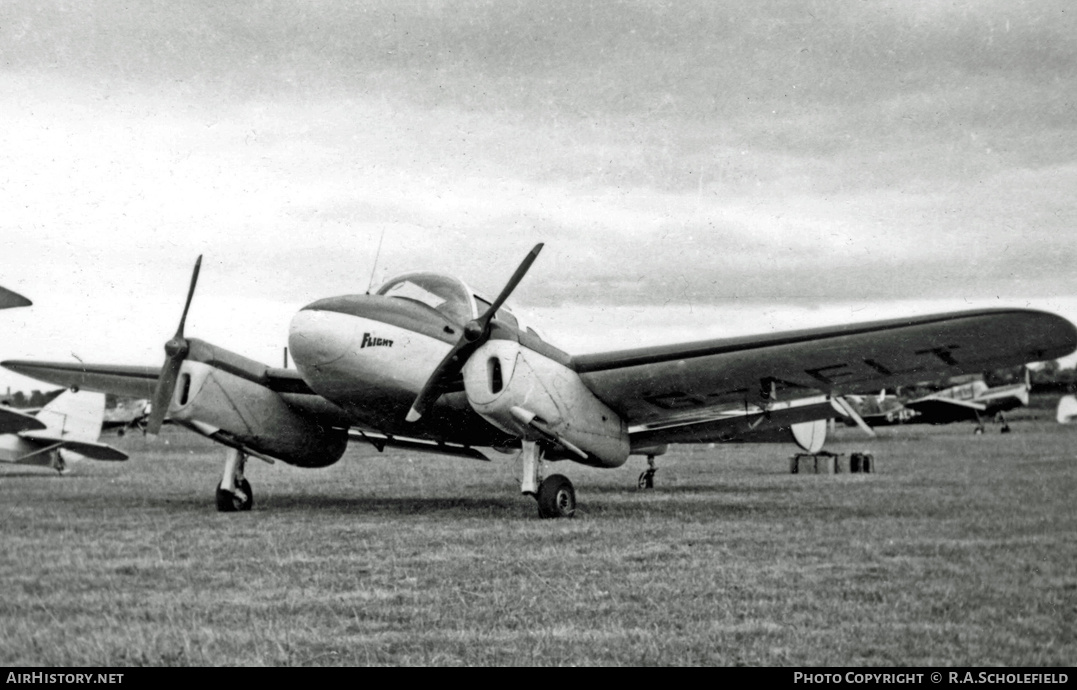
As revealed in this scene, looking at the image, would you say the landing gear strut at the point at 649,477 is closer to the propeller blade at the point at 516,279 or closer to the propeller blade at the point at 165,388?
the propeller blade at the point at 516,279

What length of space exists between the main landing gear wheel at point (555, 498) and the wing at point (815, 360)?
4.28 feet

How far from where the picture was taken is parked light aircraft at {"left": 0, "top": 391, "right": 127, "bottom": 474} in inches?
774

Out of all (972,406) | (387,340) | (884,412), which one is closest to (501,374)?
(387,340)

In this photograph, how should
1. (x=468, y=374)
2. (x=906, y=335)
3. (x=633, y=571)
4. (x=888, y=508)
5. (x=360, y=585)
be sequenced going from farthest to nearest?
(x=888, y=508)
(x=468, y=374)
(x=906, y=335)
(x=633, y=571)
(x=360, y=585)

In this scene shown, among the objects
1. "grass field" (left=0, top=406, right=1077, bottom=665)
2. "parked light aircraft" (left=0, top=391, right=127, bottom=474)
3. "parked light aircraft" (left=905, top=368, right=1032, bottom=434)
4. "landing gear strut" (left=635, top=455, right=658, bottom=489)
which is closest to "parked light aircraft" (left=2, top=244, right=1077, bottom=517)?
"grass field" (left=0, top=406, right=1077, bottom=665)

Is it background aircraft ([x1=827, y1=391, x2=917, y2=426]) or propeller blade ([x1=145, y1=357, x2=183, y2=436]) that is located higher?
background aircraft ([x1=827, y1=391, x2=917, y2=426])

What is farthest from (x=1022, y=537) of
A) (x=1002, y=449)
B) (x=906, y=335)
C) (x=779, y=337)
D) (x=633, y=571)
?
(x=1002, y=449)

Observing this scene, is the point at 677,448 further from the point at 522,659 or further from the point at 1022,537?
the point at 522,659

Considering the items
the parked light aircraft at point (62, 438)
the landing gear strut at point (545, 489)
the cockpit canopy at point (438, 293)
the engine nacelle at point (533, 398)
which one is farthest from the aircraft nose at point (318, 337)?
the parked light aircraft at point (62, 438)

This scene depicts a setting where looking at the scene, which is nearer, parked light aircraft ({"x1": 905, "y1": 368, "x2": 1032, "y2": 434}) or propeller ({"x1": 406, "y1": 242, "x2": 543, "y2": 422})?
propeller ({"x1": 406, "y1": 242, "x2": 543, "y2": 422})

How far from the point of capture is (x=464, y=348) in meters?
10.6

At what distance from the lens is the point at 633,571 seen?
23.0 feet

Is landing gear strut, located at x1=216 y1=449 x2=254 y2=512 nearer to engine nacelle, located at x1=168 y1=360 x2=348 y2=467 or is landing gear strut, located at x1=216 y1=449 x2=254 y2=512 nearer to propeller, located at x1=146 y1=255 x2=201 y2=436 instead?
engine nacelle, located at x1=168 y1=360 x2=348 y2=467
